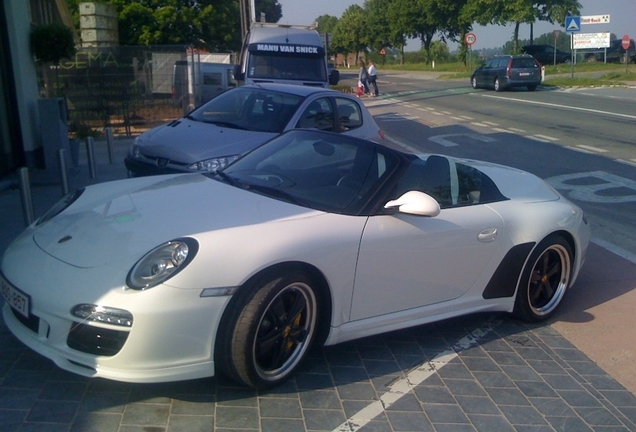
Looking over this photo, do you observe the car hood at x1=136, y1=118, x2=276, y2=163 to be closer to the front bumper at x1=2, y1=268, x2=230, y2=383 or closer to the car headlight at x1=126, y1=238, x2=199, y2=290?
the car headlight at x1=126, y1=238, x2=199, y2=290

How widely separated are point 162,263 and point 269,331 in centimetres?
74

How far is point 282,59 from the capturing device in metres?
17.1

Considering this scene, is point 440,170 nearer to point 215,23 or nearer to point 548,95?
point 548,95

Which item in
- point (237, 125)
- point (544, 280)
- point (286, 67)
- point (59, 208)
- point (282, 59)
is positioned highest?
point (282, 59)

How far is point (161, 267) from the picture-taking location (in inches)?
145

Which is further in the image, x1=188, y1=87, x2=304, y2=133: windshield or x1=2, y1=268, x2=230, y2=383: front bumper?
x1=188, y1=87, x2=304, y2=133: windshield

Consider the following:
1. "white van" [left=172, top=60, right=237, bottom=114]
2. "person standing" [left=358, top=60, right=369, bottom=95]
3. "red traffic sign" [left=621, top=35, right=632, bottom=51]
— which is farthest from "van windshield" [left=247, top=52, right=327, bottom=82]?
"red traffic sign" [left=621, top=35, right=632, bottom=51]

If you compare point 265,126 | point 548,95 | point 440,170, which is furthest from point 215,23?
point 440,170

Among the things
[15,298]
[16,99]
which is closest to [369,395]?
[15,298]

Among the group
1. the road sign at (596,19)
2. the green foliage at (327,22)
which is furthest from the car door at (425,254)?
the green foliage at (327,22)

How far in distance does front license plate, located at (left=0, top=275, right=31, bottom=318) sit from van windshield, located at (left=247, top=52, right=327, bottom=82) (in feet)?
43.3

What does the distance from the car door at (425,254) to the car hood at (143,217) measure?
48cm

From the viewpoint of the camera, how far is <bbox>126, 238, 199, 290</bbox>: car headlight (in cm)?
361

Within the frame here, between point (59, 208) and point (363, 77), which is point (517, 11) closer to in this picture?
point (363, 77)
